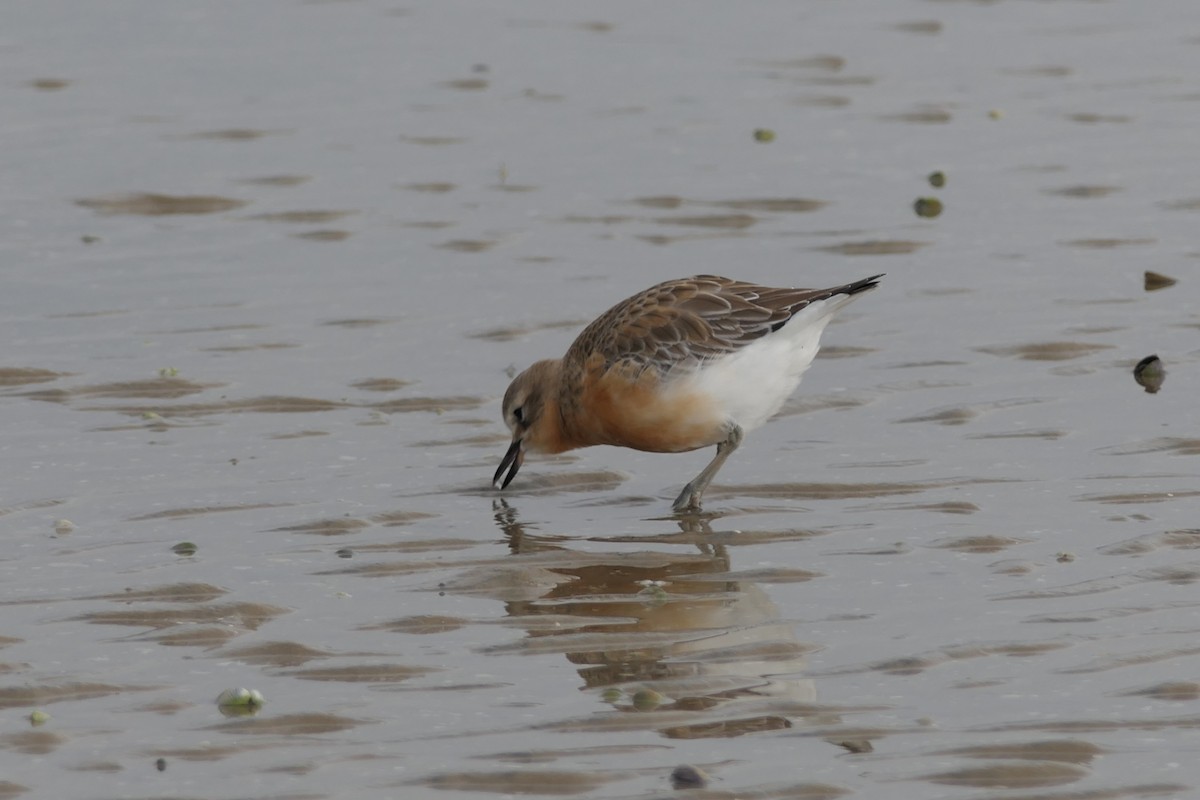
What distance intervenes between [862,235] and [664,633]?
6906mm

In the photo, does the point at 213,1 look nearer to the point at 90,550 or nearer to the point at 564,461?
the point at 564,461

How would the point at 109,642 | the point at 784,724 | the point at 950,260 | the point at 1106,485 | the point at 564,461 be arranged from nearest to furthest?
the point at 784,724 < the point at 109,642 < the point at 1106,485 < the point at 564,461 < the point at 950,260

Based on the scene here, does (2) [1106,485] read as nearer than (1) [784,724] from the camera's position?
No

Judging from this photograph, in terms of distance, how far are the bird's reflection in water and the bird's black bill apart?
54 centimetres

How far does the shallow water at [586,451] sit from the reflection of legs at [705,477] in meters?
0.17

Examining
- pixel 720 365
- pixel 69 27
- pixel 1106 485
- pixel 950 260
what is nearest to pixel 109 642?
pixel 720 365

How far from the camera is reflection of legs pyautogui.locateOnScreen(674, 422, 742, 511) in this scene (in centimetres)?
964

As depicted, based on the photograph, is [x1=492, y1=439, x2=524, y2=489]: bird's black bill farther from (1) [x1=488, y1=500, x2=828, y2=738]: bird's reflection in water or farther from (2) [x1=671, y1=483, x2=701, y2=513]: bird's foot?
(2) [x1=671, y1=483, x2=701, y2=513]: bird's foot

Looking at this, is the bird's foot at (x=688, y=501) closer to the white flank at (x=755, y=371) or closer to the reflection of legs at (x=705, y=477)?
the reflection of legs at (x=705, y=477)

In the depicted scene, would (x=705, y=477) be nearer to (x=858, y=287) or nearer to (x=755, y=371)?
(x=755, y=371)

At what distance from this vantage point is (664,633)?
7.71 m

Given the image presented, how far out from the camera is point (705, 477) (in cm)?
971

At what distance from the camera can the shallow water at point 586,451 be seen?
6.70m

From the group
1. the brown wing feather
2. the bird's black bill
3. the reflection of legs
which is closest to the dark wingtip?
the brown wing feather
